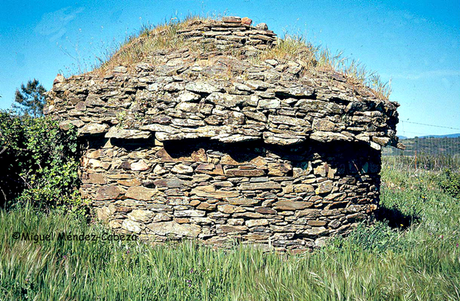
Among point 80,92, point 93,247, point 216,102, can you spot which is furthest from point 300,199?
point 80,92

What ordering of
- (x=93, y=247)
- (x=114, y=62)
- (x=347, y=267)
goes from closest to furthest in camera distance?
1. (x=347, y=267)
2. (x=93, y=247)
3. (x=114, y=62)

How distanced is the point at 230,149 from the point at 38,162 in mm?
3862

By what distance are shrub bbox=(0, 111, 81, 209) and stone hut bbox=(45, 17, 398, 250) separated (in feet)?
1.02

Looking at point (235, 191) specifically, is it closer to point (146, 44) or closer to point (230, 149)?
point (230, 149)

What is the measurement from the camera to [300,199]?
498 cm

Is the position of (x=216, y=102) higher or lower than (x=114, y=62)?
lower

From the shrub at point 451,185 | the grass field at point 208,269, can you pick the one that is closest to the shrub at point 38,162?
the grass field at point 208,269

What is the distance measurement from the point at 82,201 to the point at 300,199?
4.04 meters

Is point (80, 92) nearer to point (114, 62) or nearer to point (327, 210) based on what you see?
point (114, 62)

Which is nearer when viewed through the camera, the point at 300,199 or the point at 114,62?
the point at 300,199

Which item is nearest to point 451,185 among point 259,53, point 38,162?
point 259,53

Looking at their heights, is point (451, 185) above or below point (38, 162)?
below

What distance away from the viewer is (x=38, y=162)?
5.85m

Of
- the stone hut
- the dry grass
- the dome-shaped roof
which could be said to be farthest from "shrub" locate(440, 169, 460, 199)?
the dry grass
